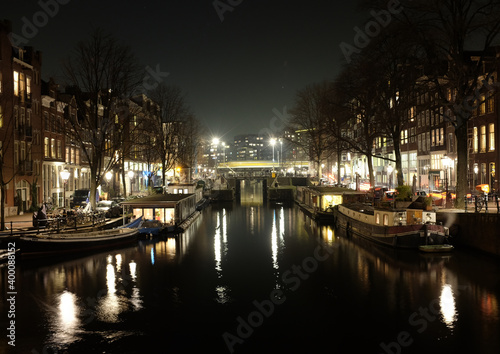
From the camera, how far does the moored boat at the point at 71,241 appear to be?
100ft

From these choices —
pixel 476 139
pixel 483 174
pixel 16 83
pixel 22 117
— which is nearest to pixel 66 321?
pixel 22 117

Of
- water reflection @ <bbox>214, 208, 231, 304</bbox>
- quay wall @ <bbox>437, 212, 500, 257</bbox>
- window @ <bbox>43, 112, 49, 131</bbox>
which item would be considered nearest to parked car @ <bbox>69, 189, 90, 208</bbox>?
window @ <bbox>43, 112, 49, 131</bbox>

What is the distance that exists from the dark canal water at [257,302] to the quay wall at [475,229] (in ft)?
4.45

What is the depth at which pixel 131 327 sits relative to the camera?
61.8ft

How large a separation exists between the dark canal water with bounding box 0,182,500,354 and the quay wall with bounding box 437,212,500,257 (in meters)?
1.36

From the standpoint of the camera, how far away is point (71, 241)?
32.6 metres

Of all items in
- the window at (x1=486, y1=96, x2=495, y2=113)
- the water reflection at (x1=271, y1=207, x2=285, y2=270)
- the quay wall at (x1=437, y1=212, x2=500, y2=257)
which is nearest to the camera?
the quay wall at (x1=437, y1=212, x2=500, y2=257)

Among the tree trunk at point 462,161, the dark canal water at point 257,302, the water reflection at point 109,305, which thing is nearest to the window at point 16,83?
the dark canal water at point 257,302

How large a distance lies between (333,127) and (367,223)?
1841 cm

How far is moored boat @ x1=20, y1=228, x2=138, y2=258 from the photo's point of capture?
3062 centimetres

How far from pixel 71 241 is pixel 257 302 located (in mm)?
16188

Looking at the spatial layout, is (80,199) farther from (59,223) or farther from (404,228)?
(404,228)

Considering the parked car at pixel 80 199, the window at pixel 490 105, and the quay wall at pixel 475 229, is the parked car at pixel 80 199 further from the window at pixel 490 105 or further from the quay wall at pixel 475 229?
the window at pixel 490 105

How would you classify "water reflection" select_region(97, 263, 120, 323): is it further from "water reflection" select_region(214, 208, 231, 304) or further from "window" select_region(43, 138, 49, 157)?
"window" select_region(43, 138, 49, 157)
